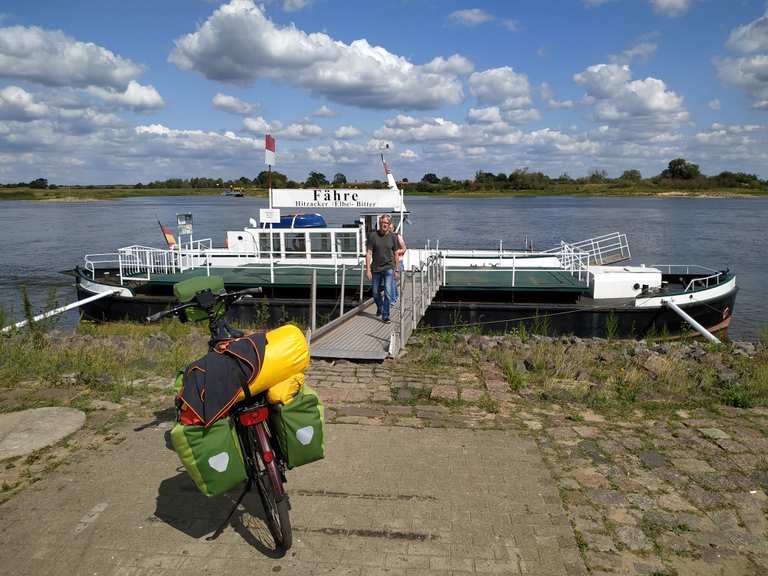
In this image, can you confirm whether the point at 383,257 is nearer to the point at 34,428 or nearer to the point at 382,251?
the point at 382,251

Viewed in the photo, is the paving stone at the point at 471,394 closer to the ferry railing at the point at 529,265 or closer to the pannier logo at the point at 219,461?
the pannier logo at the point at 219,461

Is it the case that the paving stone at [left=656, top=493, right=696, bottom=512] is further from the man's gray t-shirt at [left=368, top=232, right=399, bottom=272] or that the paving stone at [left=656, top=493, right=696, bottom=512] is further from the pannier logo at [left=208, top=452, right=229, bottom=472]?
the man's gray t-shirt at [left=368, top=232, right=399, bottom=272]

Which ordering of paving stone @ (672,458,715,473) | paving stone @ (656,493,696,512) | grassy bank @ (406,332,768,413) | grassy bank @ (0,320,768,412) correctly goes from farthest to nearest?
grassy bank @ (0,320,768,412) < grassy bank @ (406,332,768,413) < paving stone @ (672,458,715,473) < paving stone @ (656,493,696,512)

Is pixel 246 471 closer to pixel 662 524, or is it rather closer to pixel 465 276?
pixel 662 524

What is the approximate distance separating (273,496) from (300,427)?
0.43m

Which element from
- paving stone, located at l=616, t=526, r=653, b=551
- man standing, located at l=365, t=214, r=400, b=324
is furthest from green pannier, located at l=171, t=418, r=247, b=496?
man standing, located at l=365, t=214, r=400, b=324

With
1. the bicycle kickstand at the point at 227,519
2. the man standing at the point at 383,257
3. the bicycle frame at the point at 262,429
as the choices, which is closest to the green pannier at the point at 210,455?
the bicycle frame at the point at 262,429

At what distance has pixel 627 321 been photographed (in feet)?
46.7

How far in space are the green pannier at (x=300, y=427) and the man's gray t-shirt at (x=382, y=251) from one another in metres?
6.22

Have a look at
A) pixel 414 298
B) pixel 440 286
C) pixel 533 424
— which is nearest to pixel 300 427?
pixel 533 424

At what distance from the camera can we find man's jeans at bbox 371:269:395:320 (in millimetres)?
9711

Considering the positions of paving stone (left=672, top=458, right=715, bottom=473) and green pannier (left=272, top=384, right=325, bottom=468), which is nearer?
green pannier (left=272, top=384, right=325, bottom=468)

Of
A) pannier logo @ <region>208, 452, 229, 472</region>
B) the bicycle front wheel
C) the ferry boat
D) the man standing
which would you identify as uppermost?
the man standing

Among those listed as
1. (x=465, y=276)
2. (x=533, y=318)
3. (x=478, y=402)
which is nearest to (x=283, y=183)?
(x=465, y=276)
